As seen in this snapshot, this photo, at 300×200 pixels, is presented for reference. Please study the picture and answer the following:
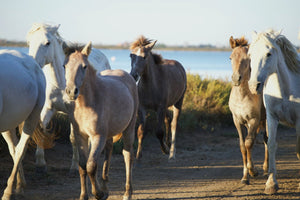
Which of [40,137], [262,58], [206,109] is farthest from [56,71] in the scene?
[206,109]

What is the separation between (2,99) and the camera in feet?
15.5

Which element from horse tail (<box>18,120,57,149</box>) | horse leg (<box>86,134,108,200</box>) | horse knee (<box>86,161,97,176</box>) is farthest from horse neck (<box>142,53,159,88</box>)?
horse knee (<box>86,161,97,176</box>)

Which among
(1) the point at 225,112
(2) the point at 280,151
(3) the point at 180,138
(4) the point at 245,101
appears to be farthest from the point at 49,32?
(1) the point at 225,112

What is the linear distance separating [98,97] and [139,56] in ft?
10.8

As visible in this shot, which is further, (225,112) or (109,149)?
(225,112)

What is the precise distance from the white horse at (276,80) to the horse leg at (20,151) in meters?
3.18

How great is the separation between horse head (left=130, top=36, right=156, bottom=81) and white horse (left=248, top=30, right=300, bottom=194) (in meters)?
2.68

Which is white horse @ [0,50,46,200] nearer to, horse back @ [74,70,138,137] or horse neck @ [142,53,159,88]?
horse back @ [74,70,138,137]

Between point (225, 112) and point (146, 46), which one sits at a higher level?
point (146, 46)

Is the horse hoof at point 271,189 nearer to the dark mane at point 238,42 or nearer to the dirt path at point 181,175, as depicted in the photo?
the dirt path at point 181,175

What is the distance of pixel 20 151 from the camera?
5.37 meters

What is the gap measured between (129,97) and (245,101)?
6.95 ft

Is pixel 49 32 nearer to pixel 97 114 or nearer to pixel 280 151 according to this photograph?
pixel 97 114

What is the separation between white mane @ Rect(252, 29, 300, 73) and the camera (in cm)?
573
